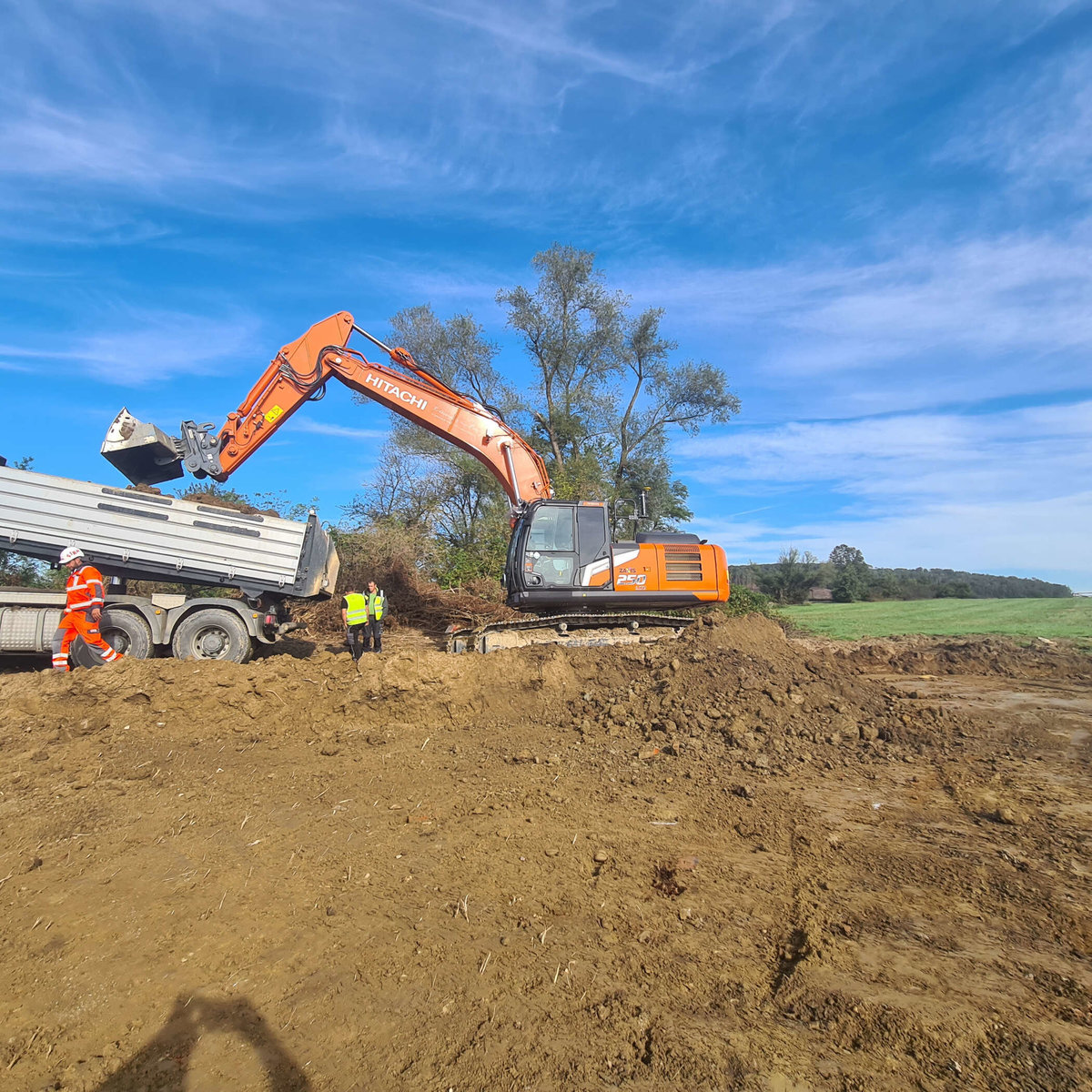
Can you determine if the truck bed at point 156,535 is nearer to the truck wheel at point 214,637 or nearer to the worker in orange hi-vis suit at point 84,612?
the truck wheel at point 214,637

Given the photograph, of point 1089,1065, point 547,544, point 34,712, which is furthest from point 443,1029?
point 547,544

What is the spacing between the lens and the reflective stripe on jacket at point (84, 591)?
8.45 meters

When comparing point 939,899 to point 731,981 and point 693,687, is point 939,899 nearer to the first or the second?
point 731,981

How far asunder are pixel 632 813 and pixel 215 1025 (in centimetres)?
289

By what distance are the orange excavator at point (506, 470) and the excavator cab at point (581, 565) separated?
2 cm

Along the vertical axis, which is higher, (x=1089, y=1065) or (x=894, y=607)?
(x=894, y=607)

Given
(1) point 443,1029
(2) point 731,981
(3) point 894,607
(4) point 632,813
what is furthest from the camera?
(3) point 894,607

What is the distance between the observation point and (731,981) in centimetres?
291

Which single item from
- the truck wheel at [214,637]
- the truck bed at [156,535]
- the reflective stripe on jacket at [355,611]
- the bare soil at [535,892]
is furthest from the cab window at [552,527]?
the truck wheel at [214,637]

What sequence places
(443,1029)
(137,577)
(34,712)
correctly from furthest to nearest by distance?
(137,577)
(34,712)
(443,1029)

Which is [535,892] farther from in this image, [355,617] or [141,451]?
[141,451]

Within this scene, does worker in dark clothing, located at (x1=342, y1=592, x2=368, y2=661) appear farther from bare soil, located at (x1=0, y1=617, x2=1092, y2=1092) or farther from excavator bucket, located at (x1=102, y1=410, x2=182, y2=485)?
bare soil, located at (x1=0, y1=617, x2=1092, y2=1092)

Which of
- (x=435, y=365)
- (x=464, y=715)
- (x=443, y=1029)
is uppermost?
(x=435, y=365)

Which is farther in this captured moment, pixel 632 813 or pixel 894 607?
pixel 894 607
